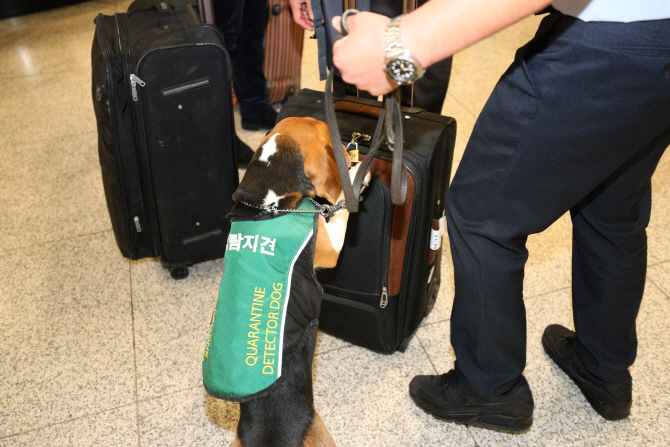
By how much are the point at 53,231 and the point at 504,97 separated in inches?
74.9

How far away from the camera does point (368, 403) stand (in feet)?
5.19

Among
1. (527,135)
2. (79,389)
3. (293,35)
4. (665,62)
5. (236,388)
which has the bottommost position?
(79,389)

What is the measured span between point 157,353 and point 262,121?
1.32 metres

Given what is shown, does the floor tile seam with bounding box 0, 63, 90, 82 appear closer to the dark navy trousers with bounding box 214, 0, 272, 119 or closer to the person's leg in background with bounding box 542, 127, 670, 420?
the dark navy trousers with bounding box 214, 0, 272, 119

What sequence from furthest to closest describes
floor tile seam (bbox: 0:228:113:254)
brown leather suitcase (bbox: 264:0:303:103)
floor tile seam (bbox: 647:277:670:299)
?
brown leather suitcase (bbox: 264:0:303:103) → floor tile seam (bbox: 0:228:113:254) → floor tile seam (bbox: 647:277:670:299)

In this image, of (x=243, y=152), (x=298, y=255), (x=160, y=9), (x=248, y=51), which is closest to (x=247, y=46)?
(x=248, y=51)

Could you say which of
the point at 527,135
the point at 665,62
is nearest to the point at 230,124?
the point at 527,135

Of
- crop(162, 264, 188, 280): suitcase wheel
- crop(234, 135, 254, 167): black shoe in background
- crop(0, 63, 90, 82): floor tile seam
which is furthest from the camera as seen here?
crop(0, 63, 90, 82): floor tile seam

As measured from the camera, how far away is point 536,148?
95cm

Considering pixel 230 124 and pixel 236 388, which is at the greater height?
pixel 230 124

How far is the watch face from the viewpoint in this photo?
0.83 m

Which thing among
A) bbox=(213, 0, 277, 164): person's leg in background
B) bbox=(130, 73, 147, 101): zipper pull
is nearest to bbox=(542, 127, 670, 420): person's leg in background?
bbox=(130, 73, 147, 101): zipper pull

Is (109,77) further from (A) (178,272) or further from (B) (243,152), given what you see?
(B) (243,152)

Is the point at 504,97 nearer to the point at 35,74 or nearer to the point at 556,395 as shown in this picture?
the point at 556,395
